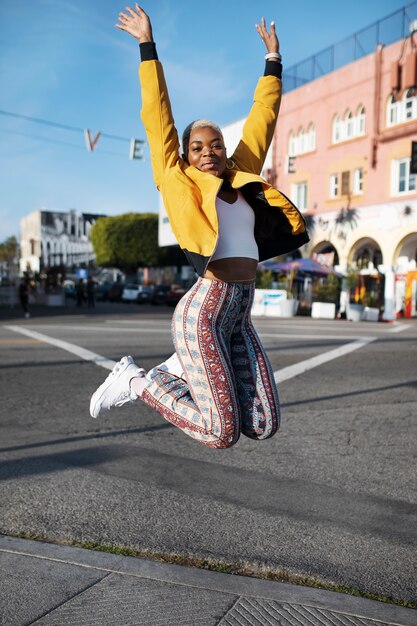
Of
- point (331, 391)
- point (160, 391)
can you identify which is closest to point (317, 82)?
point (331, 391)

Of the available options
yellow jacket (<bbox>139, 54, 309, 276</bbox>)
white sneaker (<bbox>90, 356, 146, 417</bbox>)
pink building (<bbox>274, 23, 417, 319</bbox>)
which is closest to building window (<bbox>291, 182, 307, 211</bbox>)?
pink building (<bbox>274, 23, 417, 319</bbox>)

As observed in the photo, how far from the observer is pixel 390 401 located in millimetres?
7477

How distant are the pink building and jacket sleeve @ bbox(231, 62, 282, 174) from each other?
25178mm

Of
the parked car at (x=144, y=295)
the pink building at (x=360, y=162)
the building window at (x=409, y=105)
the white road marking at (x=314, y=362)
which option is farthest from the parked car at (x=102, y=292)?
the white road marking at (x=314, y=362)

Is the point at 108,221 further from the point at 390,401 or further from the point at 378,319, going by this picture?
the point at 390,401

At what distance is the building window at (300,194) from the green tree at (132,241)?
2873 centimetres

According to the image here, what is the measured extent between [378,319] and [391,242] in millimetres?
4288

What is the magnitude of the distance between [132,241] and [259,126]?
63.3 meters

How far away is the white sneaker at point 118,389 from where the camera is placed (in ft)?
12.0

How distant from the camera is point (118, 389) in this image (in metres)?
3.67

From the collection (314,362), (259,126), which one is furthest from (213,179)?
(314,362)

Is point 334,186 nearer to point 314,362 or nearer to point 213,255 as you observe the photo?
point 314,362

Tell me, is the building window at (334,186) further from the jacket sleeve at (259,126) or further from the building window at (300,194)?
the jacket sleeve at (259,126)

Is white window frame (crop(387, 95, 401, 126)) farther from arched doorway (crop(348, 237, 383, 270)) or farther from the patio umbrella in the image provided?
the patio umbrella
